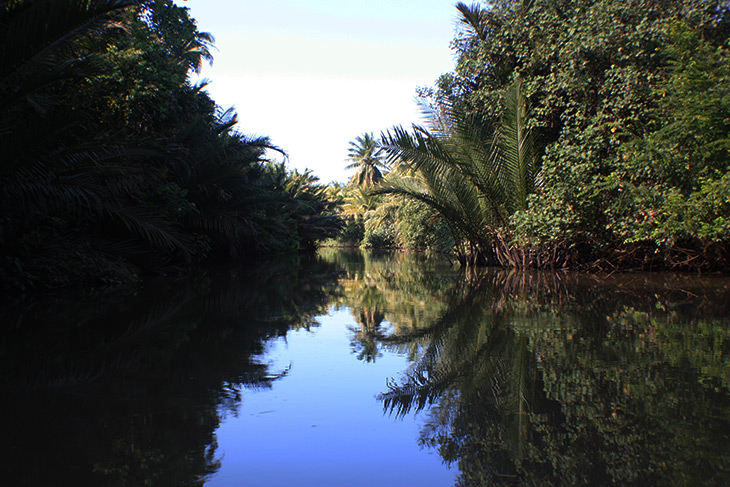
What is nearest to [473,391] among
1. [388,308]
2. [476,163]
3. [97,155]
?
[388,308]

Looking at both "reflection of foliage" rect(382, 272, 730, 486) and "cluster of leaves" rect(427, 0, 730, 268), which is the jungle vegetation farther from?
"reflection of foliage" rect(382, 272, 730, 486)

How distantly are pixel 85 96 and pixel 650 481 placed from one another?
Answer: 32.1 feet

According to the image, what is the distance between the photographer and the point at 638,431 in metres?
2.32

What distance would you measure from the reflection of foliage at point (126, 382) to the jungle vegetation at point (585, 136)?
702cm

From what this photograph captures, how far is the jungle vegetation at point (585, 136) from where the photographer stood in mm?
9406

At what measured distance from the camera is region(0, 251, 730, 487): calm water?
1998mm

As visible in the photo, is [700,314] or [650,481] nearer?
[650,481]

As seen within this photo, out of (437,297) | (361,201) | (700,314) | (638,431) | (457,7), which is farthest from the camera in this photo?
(361,201)

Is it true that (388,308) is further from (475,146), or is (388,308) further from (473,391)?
(475,146)

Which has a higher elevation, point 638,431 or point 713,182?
point 713,182

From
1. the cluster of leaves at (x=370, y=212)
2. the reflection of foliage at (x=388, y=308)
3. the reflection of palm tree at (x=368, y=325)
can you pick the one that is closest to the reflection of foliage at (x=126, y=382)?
the reflection of palm tree at (x=368, y=325)

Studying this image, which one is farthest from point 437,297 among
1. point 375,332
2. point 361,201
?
point 361,201

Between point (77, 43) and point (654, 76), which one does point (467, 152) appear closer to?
point (654, 76)

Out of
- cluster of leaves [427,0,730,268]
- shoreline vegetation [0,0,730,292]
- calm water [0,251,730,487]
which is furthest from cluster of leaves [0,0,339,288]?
cluster of leaves [427,0,730,268]
